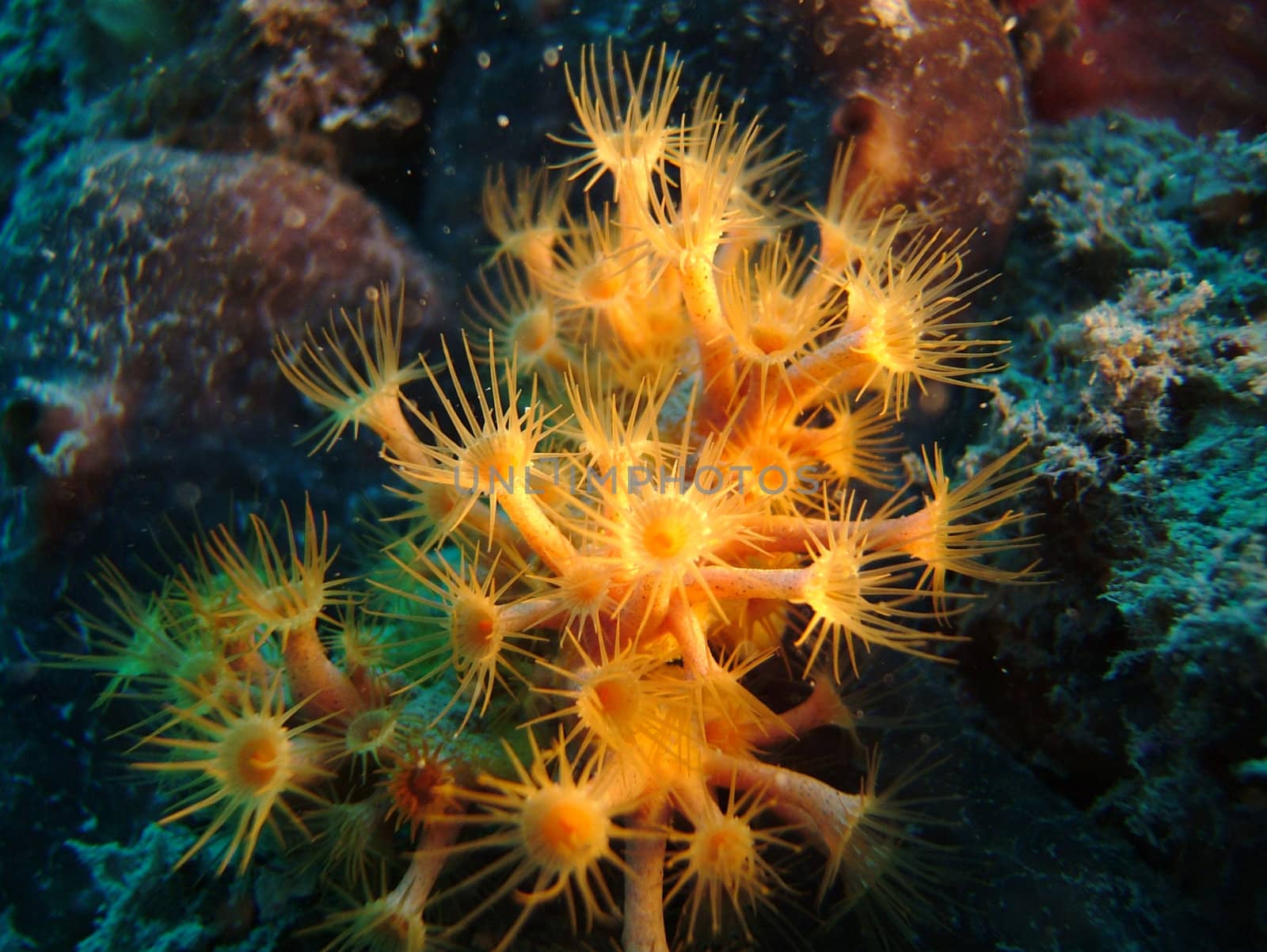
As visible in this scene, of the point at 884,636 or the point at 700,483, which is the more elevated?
the point at 700,483

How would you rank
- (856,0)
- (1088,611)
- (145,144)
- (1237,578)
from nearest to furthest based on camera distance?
(1237,578) → (1088,611) → (856,0) → (145,144)

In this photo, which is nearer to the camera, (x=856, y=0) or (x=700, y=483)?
(x=700, y=483)

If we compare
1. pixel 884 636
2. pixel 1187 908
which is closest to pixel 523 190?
pixel 884 636

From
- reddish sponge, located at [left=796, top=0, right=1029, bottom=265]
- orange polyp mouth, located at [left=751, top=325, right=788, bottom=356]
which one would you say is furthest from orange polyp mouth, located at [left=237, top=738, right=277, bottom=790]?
reddish sponge, located at [left=796, top=0, right=1029, bottom=265]

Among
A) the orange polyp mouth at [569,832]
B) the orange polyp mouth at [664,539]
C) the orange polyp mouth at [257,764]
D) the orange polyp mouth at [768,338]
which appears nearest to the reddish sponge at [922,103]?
the orange polyp mouth at [768,338]

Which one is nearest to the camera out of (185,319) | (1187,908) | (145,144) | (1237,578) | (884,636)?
(1237,578)

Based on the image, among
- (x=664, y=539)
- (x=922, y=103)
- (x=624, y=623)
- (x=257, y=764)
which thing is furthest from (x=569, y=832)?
(x=922, y=103)

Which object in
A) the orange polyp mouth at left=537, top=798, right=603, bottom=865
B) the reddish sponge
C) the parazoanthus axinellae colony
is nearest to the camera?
the orange polyp mouth at left=537, top=798, right=603, bottom=865

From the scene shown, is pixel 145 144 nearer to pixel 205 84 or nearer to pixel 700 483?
pixel 205 84

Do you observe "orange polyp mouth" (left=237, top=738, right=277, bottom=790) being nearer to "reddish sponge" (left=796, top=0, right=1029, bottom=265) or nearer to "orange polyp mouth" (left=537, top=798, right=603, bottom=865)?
"orange polyp mouth" (left=537, top=798, right=603, bottom=865)
